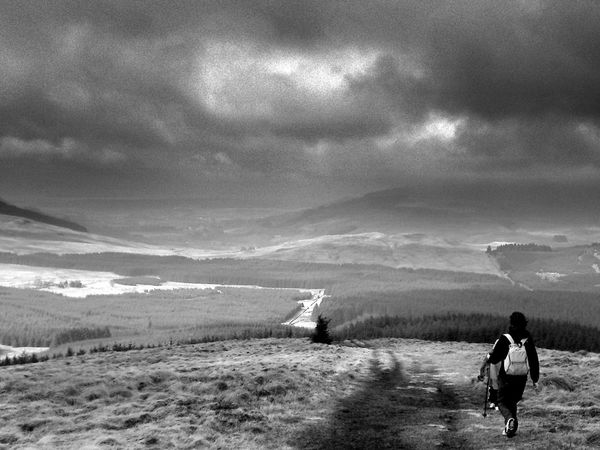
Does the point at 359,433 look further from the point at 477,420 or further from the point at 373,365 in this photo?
the point at 373,365

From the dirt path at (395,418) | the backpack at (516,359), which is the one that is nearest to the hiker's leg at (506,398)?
the backpack at (516,359)

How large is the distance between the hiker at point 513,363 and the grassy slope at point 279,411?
122 centimetres

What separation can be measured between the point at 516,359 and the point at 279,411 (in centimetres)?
1266

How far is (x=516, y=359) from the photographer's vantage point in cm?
2009

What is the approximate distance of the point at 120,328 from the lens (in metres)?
154

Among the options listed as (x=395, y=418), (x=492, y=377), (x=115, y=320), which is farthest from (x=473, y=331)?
(x=115, y=320)

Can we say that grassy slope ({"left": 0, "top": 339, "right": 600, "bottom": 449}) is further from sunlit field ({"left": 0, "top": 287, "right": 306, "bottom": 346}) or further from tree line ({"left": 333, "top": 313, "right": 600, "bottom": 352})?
sunlit field ({"left": 0, "top": 287, "right": 306, "bottom": 346})

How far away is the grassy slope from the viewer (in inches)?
837

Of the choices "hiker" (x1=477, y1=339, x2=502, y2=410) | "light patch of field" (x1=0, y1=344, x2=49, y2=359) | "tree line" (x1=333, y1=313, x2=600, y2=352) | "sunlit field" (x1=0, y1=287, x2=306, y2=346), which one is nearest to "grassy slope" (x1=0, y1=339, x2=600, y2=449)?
"hiker" (x1=477, y1=339, x2=502, y2=410)

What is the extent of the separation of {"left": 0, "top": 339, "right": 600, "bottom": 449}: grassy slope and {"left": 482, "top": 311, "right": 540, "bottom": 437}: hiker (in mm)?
1222

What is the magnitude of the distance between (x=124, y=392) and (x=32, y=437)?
9.07 m

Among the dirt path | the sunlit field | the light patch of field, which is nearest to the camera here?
the dirt path

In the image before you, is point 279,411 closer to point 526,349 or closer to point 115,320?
point 526,349

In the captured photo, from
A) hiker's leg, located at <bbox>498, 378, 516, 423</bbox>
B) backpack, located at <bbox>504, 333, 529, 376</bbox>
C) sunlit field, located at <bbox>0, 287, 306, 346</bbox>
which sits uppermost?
backpack, located at <bbox>504, 333, 529, 376</bbox>
